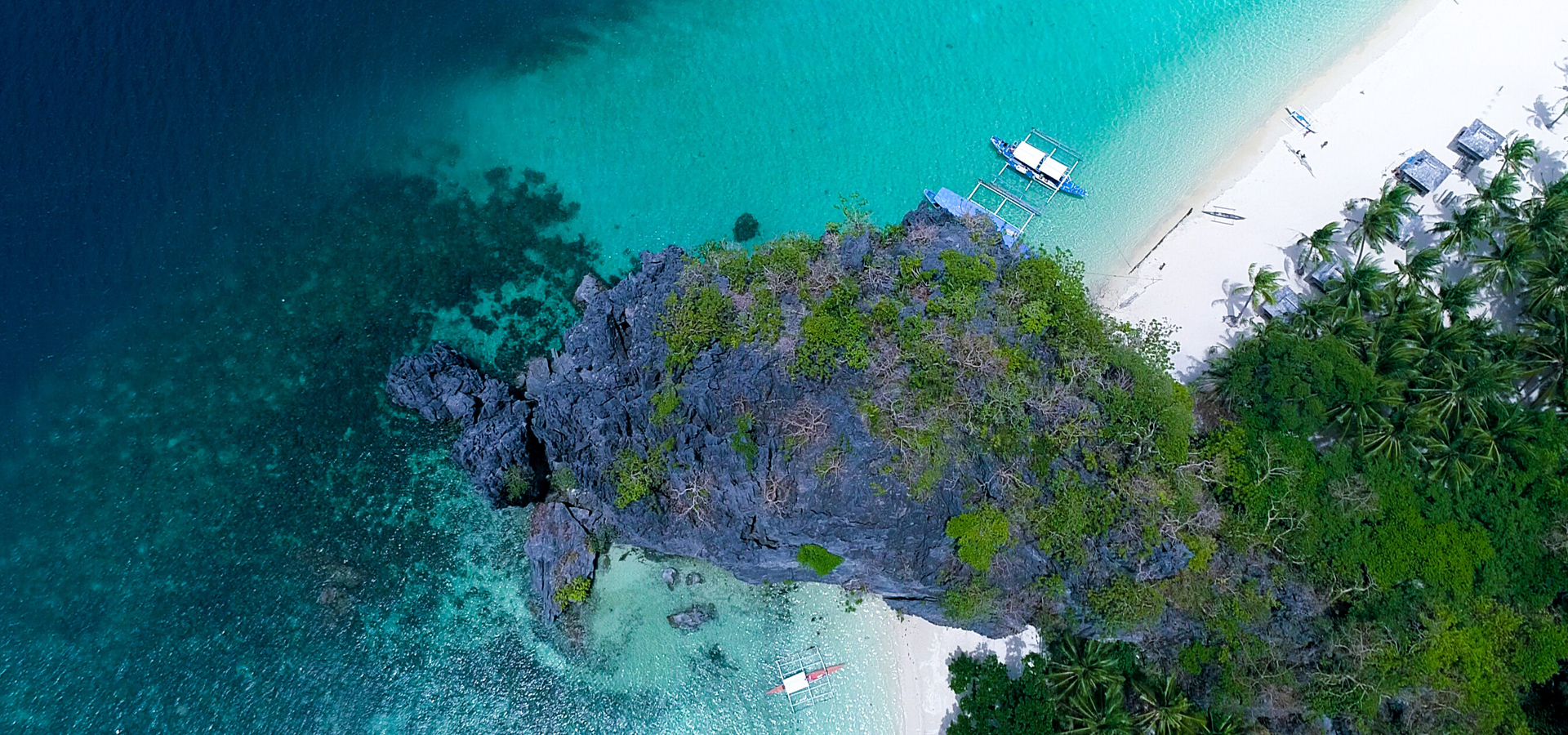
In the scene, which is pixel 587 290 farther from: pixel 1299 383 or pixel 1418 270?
pixel 1418 270

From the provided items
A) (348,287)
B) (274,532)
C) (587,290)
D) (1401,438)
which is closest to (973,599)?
(1401,438)

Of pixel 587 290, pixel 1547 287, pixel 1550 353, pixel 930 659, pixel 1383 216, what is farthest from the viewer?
pixel 587 290

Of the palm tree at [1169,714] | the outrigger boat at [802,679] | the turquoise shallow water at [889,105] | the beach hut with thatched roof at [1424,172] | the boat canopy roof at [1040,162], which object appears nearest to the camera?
the palm tree at [1169,714]

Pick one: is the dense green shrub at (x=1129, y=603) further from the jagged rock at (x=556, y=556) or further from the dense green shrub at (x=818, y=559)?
the jagged rock at (x=556, y=556)

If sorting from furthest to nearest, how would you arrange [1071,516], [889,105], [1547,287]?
1. [889,105]
2. [1547,287]
3. [1071,516]

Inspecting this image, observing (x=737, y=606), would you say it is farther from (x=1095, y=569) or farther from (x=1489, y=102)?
(x=1489, y=102)

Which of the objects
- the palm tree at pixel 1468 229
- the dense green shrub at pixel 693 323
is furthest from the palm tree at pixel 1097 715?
the palm tree at pixel 1468 229
